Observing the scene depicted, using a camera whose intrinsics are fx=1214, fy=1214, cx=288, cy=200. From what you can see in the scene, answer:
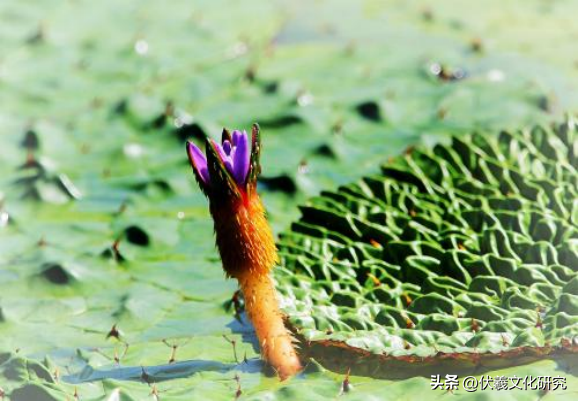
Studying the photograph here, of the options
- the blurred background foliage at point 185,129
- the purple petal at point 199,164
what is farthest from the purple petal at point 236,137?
the blurred background foliage at point 185,129

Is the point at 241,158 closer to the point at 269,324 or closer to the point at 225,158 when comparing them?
the point at 225,158

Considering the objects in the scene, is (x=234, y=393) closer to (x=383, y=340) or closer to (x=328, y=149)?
(x=383, y=340)

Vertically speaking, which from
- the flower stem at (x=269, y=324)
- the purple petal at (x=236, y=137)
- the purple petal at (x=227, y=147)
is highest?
the purple petal at (x=236, y=137)

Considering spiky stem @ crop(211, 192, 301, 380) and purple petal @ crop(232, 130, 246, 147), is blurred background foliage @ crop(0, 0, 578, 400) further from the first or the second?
purple petal @ crop(232, 130, 246, 147)

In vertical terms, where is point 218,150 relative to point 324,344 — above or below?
above

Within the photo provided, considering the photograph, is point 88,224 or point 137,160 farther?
point 137,160

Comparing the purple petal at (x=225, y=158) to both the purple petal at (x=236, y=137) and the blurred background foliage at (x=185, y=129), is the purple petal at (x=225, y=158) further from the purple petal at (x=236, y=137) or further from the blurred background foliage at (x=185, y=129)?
the blurred background foliage at (x=185, y=129)

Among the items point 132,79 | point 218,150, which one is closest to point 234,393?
point 218,150
